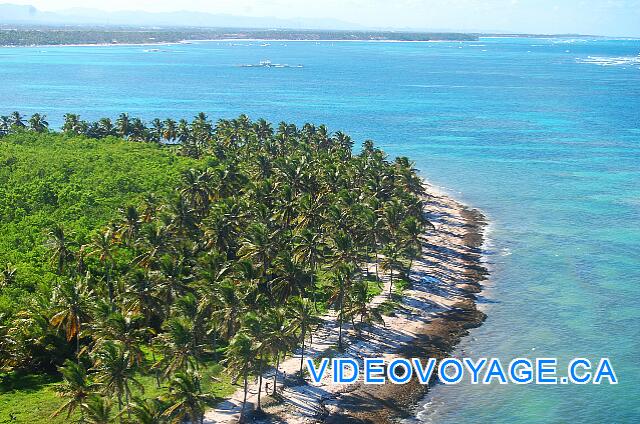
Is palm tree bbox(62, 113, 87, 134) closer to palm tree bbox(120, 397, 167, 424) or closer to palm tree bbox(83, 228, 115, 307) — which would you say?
palm tree bbox(83, 228, 115, 307)

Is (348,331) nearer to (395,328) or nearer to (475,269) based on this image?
(395,328)

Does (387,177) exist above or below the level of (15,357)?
above

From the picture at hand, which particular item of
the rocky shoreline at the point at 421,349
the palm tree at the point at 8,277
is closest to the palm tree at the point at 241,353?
the rocky shoreline at the point at 421,349

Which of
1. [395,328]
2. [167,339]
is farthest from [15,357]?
[395,328]

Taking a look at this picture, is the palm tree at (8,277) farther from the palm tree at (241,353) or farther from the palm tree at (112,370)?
the palm tree at (241,353)

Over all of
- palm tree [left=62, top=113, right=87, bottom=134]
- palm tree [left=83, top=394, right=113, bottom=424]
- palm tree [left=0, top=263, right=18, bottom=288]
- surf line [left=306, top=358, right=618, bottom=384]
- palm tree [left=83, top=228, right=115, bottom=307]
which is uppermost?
palm tree [left=62, top=113, right=87, bottom=134]

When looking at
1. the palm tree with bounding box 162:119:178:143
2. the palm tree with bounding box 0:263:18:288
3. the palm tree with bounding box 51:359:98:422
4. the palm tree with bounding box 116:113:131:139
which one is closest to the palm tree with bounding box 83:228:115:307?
the palm tree with bounding box 0:263:18:288
